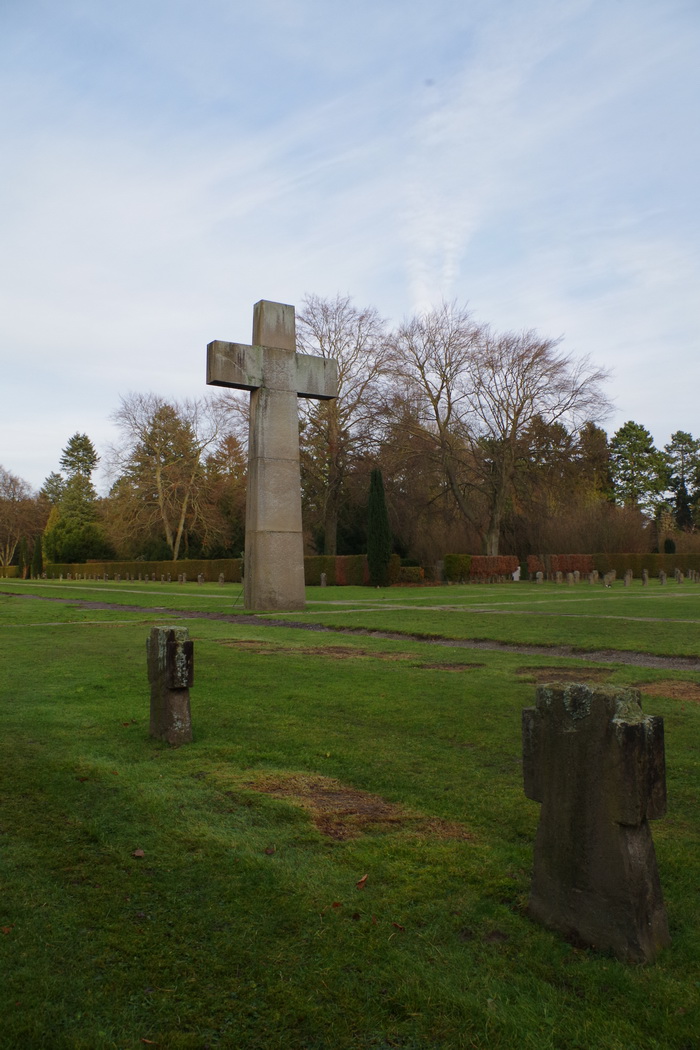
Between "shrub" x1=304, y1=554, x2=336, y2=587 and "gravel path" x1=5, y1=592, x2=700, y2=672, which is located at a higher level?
"shrub" x1=304, y1=554, x2=336, y2=587

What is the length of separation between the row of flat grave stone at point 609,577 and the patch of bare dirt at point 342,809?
97.0 ft

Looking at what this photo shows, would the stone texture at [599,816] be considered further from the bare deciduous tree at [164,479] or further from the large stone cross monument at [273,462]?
A: the bare deciduous tree at [164,479]

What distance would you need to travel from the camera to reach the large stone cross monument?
1819 centimetres

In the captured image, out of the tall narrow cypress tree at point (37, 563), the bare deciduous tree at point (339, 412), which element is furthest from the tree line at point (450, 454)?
the tall narrow cypress tree at point (37, 563)

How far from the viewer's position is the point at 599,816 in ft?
9.02

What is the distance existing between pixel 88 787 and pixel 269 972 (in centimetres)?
223

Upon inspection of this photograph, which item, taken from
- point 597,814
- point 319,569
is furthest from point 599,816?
point 319,569

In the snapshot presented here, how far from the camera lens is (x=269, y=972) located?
259cm

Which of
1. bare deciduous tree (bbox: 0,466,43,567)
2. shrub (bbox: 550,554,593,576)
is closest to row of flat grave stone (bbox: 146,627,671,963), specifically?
shrub (bbox: 550,554,593,576)

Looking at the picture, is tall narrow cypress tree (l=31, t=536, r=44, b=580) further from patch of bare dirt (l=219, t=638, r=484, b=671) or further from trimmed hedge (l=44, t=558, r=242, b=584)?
patch of bare dirt (l=219, t=638, r=484, b=671)

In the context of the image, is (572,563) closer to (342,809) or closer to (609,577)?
(609,577)

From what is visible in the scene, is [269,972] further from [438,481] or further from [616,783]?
[438,481]

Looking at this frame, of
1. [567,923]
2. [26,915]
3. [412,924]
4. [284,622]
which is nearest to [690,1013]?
[567,923]

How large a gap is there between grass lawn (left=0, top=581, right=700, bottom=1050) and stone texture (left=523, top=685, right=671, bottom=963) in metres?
0.11
